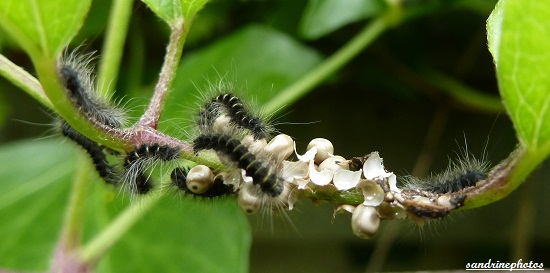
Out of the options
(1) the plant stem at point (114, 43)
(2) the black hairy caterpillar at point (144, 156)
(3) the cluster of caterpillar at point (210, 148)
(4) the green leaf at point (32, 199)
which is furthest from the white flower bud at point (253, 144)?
(4) the green leaf at point (32, 199)

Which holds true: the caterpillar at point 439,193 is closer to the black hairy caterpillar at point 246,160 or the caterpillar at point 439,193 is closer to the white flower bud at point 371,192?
the white flower bud at point 371,192

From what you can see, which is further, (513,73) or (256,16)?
(256,16)

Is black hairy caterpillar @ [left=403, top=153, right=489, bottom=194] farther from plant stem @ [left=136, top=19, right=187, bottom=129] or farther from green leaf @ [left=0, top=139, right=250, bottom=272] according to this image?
green leaf @ [left=0, top=139, right=250, bottom=272]

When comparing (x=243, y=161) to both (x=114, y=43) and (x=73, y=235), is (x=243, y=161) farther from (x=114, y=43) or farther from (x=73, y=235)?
(x=114, y=43)

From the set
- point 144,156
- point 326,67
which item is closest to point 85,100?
point 144,156

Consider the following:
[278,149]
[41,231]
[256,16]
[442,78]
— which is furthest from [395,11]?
[41,231]

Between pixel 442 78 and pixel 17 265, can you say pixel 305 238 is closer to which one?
pixel 442 78

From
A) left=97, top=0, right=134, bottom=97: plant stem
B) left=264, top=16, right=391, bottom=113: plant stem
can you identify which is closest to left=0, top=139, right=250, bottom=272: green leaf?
left=97, top=0, right=134, bottom=97: plant stem
